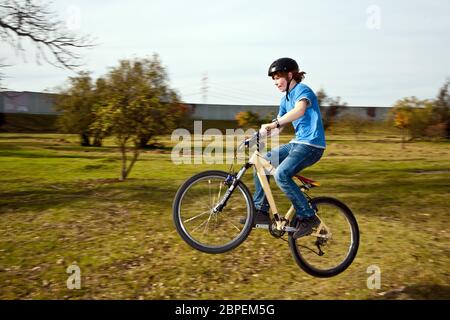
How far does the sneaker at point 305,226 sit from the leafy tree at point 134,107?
8542 millimetres

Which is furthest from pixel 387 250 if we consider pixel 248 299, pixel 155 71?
pixel 155 71

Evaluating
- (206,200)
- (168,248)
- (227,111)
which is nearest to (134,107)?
(168,248)

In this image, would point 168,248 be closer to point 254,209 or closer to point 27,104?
point 254,209

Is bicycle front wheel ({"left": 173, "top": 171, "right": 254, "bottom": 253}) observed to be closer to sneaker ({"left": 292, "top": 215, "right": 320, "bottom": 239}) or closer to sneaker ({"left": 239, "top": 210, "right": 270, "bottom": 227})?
sneaker ({"left": 239, "top": 210, "right": 270, "bottom": 227})

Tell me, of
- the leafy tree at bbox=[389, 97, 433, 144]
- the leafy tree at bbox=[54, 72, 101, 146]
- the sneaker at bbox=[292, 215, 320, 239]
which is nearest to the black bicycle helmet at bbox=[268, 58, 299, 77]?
the sneaker at bbox=[292, 215, 320, 239]

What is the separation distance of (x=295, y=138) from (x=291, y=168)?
0.37 meters

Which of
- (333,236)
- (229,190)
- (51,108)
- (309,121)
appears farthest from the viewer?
(51,108)

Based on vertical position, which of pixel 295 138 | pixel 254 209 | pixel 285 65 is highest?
pixel 285 65

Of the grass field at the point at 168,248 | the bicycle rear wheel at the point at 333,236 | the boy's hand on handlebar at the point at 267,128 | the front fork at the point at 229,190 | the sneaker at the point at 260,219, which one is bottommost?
the grass field at the point at 168,248

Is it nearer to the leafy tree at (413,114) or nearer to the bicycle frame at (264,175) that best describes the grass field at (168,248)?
the bicycle frame at (264,175)

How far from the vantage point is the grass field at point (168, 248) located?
6.04 meters

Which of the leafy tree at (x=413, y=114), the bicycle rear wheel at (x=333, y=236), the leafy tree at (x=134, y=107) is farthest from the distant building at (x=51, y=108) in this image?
the bicycle rear wheel at (x=333, y=236)

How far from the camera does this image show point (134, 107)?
13.3 m

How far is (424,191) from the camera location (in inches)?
483
